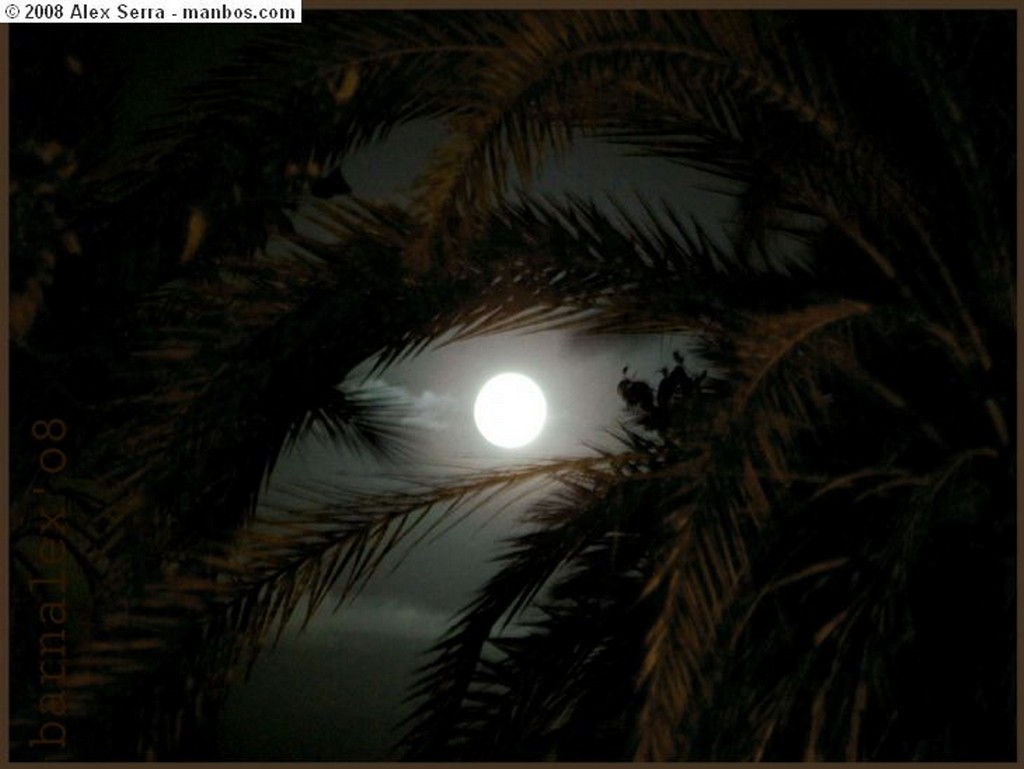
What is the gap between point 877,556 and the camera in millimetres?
4348

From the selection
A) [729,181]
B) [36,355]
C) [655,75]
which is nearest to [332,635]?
[36,355]

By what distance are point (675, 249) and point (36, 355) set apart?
2.82 metres

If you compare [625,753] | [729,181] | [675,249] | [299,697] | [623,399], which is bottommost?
[299,697]

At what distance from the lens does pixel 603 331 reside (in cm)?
454

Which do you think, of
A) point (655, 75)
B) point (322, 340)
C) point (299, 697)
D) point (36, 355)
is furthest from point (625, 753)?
point (299, 697)

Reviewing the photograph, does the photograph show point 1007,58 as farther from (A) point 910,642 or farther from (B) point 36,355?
(B) point 36,355

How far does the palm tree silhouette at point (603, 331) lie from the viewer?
3588 millimetres

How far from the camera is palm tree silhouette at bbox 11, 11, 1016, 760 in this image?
3.59 metres

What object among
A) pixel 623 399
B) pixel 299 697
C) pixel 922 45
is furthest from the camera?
pixel 299 697

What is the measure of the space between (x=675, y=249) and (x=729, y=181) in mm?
→ 669

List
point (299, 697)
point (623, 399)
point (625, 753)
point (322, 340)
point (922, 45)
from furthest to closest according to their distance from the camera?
point (299, 697)
point (623, 399)
point (922, 45)
point (322, 340)
point (625, 753)

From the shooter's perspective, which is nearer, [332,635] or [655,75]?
[655,75]

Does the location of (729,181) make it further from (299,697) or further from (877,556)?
(299,697)

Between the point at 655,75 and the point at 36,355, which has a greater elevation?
the point at 655,75
